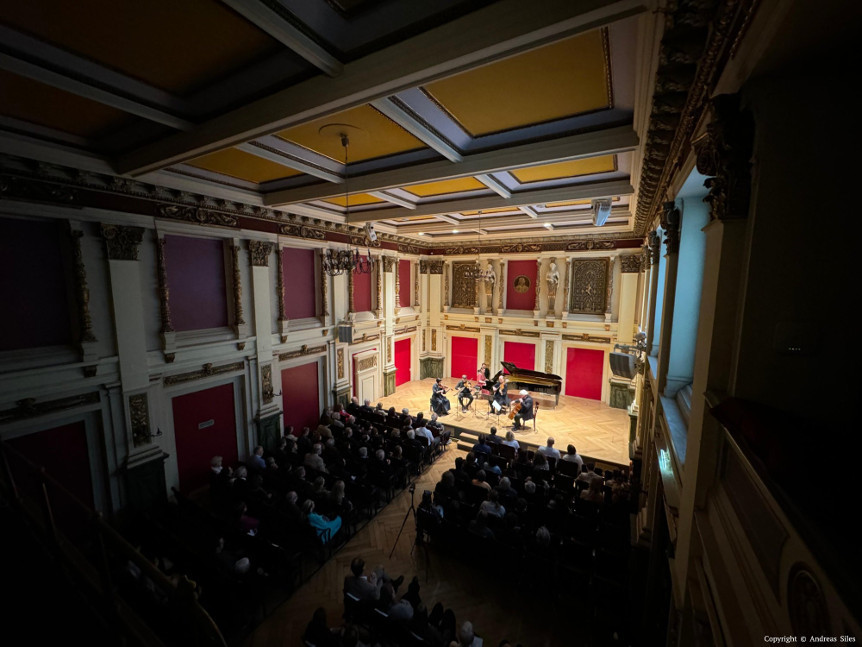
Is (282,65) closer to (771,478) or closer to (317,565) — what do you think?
(771,478)

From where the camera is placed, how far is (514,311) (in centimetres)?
1391

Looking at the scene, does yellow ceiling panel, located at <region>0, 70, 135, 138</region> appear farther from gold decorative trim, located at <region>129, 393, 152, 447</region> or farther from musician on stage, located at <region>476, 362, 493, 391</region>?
musician on stage, located at <region>476, 362, 493, 391</region>

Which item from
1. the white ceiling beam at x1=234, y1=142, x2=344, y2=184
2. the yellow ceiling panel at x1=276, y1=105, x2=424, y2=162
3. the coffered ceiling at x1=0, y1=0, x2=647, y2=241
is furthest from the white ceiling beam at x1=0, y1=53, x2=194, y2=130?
the yellow ceiling panel at x1=276, y1=105, x2=424, y2=162

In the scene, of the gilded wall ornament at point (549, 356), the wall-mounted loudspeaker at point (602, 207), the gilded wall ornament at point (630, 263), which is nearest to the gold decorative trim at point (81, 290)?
the wall-mounted loudspeaker at point (602, 207)

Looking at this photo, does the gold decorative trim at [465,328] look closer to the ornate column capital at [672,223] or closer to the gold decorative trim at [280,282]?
the gold decorative trim at [280,282]

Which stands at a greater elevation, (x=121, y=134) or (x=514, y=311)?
(x=121, y=134)

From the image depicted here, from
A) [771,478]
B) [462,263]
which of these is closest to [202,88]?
[771,478]

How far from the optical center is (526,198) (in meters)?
6.79

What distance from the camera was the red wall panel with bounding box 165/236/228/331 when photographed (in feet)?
22.0

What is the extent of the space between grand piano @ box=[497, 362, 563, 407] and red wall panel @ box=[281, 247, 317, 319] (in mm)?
7210

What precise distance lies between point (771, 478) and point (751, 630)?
2.36ft

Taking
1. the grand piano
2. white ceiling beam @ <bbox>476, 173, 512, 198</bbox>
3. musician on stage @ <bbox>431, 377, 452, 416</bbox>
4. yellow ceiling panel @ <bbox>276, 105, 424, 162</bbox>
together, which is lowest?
musician on stage @ <bbox>431, 377, 452, 416</bbox>

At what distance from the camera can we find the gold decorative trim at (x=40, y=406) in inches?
189

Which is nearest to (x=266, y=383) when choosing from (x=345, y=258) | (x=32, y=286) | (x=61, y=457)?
(x=61, y=457)
